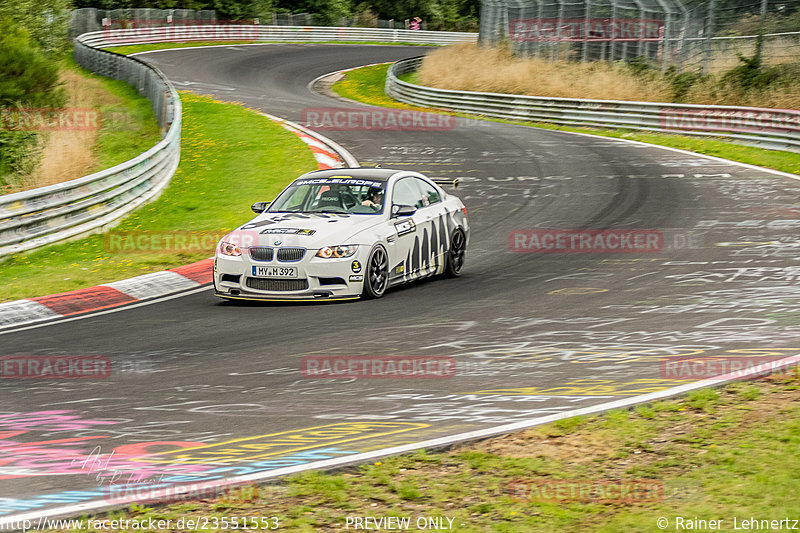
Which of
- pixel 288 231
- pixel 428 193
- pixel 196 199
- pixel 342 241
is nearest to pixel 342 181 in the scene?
pixel 428 193

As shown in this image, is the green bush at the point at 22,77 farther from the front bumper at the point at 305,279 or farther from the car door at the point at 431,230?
the front bumper at the point at 305,279

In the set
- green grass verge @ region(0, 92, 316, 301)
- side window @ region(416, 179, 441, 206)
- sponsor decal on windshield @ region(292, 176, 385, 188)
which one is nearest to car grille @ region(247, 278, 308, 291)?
sponsor decal on windshield @ region(292, 176, 385, 188)

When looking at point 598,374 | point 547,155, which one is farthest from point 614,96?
point 598,374

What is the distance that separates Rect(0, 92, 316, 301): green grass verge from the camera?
13.1m

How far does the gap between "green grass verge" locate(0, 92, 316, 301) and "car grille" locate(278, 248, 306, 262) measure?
308 cm

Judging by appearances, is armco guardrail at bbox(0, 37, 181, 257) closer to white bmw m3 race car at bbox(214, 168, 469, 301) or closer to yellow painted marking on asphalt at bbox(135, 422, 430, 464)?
white bmw m3 race car at bbox(214, 168, 469, 301)

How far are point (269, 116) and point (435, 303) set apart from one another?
783 inches

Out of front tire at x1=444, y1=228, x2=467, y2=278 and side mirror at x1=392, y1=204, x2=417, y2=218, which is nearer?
side mirror at x1=392, y1=204, x2=417, y2=218

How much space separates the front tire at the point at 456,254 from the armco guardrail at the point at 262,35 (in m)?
43.2

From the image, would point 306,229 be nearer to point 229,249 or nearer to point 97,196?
→ point 229,249

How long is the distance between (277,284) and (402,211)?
5.83ft

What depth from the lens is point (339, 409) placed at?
21.8ft

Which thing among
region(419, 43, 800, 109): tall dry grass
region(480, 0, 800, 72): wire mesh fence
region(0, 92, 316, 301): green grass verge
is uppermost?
region(480, 0, 800, 72): wire mesh fence

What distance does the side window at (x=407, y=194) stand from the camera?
39.0 ft
